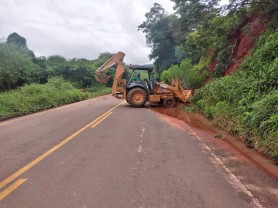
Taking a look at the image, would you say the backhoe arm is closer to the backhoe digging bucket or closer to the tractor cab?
the backhoe digging bucket

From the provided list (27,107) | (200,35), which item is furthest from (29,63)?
(200,35)

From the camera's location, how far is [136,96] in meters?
21.2

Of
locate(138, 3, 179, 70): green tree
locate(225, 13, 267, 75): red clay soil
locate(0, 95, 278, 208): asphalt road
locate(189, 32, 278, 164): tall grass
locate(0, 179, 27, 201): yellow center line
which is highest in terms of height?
locate(138, 3, 179, 70): green tree

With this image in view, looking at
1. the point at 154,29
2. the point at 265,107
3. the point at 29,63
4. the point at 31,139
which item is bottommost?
the point at 31,139

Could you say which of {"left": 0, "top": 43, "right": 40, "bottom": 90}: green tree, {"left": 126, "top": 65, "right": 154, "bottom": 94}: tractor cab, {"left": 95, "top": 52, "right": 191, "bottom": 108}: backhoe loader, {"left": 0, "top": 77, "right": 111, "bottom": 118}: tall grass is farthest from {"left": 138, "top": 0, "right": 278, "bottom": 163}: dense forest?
{"left": 0, "top": 43, "right": 40, "bottom": 90}: green tree

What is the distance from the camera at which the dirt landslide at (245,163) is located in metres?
5.30

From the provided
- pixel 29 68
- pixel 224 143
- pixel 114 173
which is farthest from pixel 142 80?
pixel 29 68

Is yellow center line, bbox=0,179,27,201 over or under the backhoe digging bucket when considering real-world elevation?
under

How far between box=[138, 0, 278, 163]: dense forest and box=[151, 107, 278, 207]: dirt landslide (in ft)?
0.95

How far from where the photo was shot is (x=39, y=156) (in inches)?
297

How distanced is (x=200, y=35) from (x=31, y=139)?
593 inches

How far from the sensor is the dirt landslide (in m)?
5.30

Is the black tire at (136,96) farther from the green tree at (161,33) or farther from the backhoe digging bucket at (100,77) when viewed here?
the green tree at (161,33)

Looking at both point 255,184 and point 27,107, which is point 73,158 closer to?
point 255,184
